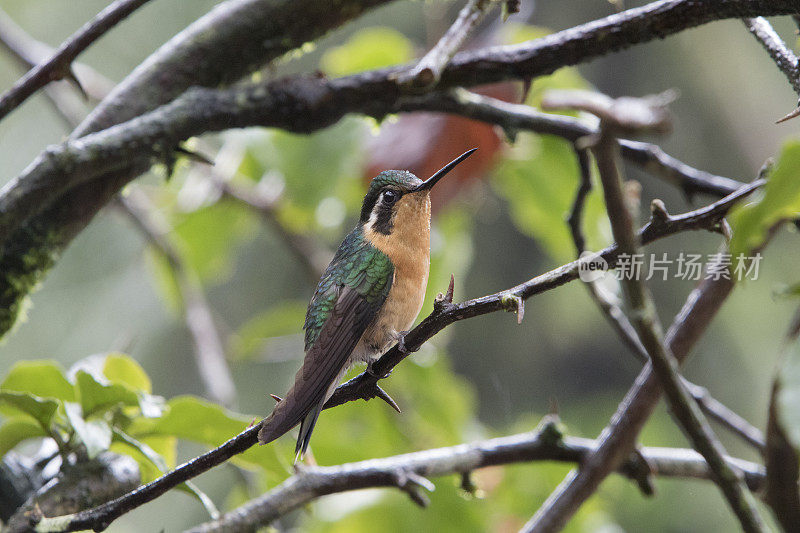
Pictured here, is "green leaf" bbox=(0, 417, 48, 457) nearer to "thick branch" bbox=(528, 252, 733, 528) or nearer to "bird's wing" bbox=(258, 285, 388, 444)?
"bird's wing" bbox=(258, 285, 388, 444)

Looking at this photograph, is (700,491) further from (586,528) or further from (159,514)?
(159,514)

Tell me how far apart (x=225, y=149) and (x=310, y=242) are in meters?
0.63

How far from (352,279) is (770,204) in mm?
943

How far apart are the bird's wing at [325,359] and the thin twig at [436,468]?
0.61 m

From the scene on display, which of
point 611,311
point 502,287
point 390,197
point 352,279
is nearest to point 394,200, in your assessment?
point 390,197

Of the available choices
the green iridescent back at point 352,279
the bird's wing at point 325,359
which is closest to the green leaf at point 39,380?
the green iridescent back at point 352,279

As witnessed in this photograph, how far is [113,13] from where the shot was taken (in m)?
1.94

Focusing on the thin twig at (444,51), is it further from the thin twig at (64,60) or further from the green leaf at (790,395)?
the green leaf at (790,395)

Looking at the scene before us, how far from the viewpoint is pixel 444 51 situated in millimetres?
1754

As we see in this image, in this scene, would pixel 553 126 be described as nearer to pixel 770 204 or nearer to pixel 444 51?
pixel 444 51

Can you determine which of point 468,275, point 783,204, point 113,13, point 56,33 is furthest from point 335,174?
point 56,33

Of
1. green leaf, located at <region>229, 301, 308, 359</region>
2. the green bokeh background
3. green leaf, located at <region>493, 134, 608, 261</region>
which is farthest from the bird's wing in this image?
the green bokeh background

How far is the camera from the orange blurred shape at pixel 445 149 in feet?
10.5

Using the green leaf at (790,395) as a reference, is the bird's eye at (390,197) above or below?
above
